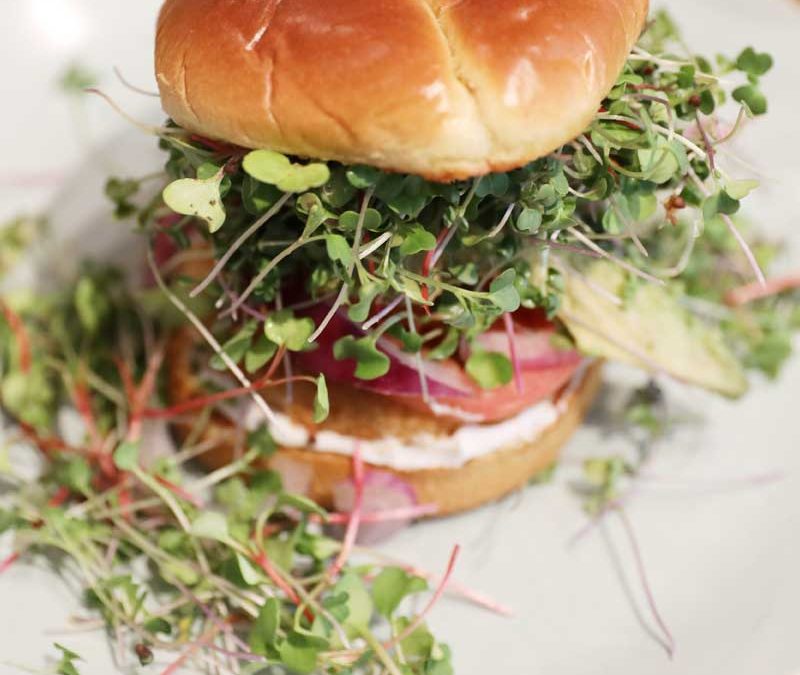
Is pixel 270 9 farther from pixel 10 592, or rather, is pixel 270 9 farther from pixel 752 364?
pixel 752 364

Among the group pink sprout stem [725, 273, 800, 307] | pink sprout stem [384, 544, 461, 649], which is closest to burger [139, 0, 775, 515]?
pink sprout stem [384, 544, 461, 649]

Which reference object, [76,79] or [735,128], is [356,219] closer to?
[735,128]

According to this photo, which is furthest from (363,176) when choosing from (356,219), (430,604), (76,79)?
(76,79)

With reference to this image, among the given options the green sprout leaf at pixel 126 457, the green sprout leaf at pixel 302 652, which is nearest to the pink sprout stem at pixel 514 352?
the green sprout leaf at pixel 302 652

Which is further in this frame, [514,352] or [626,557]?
[626,557]

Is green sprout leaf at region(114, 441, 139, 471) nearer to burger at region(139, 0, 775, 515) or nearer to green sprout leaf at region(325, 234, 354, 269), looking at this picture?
burger at region(139, 0, 775, 515)
